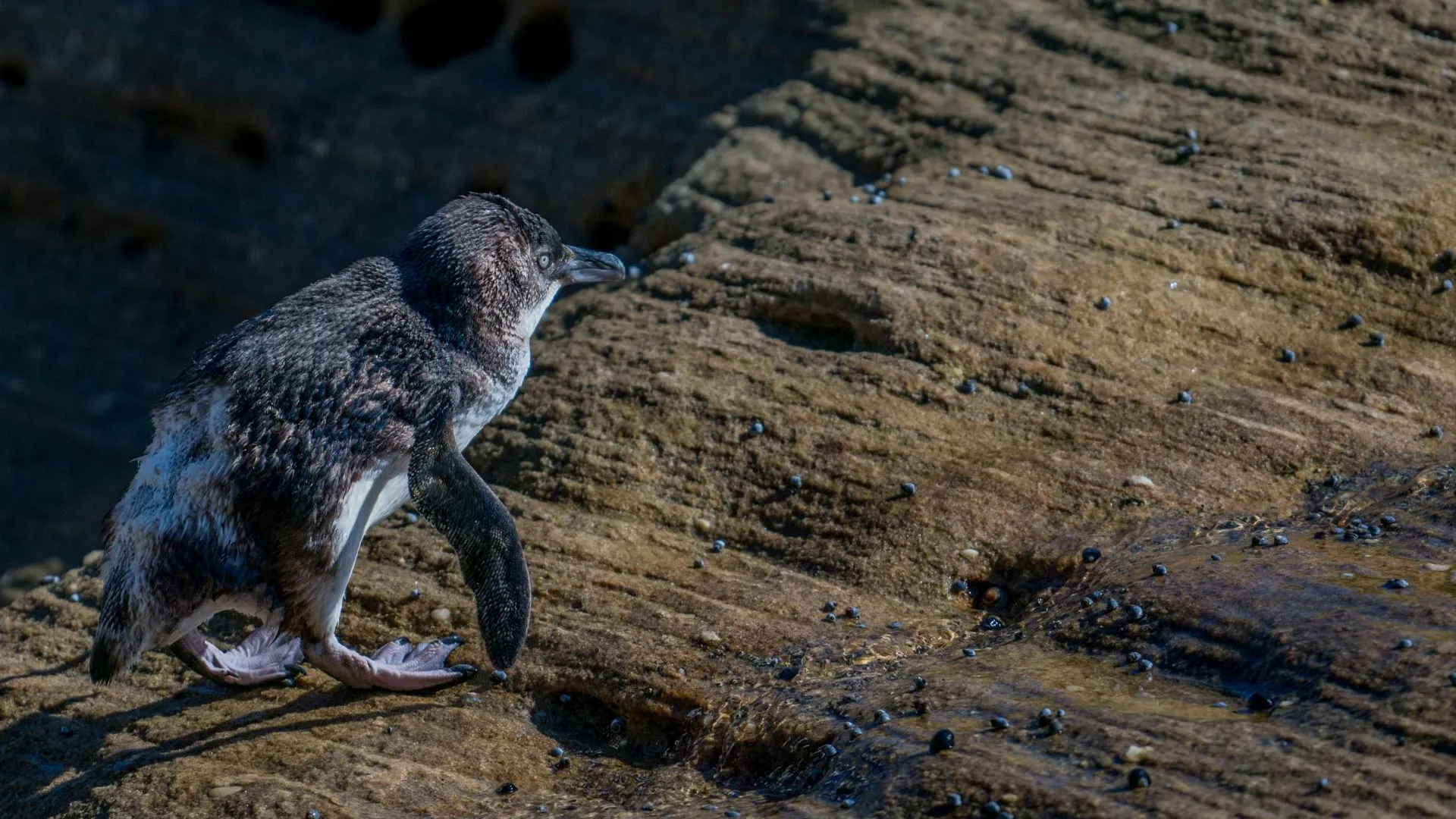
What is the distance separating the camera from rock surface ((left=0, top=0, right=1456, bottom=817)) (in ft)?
12.7

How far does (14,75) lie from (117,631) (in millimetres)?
7461

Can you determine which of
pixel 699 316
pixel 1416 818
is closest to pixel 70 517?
pixel 699 316

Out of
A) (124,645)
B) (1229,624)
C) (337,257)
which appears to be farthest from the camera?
(337,257)

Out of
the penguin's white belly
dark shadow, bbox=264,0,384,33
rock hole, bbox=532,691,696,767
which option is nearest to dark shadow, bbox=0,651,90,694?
the penguin's white belly

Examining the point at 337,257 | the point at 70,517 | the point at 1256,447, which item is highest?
the point at 1256,447

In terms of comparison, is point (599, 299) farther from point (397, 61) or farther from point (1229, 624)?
point (397, 61)

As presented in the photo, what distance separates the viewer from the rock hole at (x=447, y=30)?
31.0ft

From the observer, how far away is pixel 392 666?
4652 mm

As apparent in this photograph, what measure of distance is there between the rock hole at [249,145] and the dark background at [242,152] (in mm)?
19

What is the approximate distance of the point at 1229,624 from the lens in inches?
160

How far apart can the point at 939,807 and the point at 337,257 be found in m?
7.03

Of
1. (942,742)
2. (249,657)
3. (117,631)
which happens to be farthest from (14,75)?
(942,742)

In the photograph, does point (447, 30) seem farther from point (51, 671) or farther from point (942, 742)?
point (942, 742)

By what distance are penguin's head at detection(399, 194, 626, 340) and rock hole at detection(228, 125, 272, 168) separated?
204 inches
